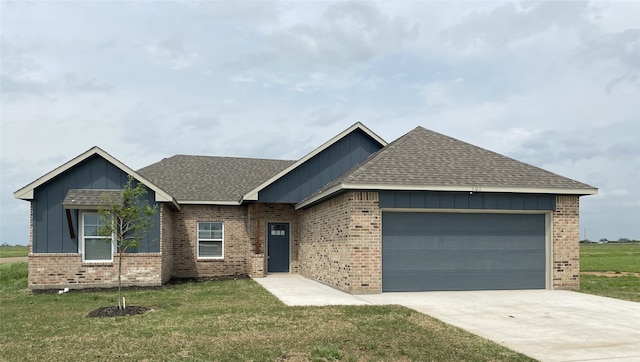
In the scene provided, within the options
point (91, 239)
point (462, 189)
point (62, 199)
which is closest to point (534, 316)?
point (462, 189)

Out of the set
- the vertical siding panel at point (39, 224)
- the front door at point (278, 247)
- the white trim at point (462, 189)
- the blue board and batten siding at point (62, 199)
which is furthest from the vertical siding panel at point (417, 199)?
the vertical siding panel at point (39, 224)

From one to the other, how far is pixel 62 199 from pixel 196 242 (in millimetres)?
6734

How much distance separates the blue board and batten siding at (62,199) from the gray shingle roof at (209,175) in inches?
190

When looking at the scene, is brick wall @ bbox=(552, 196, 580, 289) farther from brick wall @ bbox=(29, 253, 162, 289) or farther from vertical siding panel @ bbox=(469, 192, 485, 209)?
brick wall @ bbox=(29, 253, 162, 289)

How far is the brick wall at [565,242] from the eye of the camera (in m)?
17.4

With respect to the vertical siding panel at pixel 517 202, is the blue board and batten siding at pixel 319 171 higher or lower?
higher

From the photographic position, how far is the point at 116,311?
43.1 ft

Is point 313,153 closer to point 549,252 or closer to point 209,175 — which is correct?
point 209,175

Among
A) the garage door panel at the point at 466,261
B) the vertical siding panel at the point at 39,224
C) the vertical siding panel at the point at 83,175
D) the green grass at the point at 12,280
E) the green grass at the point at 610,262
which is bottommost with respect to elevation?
the green grass at the point at 610,262

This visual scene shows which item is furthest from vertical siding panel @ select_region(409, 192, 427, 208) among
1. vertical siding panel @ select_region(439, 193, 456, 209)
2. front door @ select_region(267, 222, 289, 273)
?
front door @ select_region(267, 222, 289, 273)

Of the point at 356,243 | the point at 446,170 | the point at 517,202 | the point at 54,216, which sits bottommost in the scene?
the point at 356,243

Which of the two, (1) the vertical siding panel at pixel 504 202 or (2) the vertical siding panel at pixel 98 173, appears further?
(2) the vertical siding panel at pixel 98 173

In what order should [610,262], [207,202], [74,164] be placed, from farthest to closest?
1. [610,262]
2. [207,202]
3. [74,164]

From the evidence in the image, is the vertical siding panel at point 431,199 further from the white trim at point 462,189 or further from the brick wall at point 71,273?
the brick wall at point 71,273
